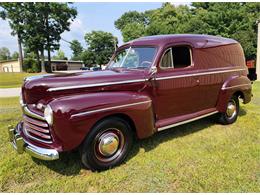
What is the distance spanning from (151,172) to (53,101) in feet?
5.74

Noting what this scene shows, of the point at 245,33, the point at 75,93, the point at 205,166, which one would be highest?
the point at 245,33

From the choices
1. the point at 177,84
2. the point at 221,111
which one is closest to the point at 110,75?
the point at 177,84

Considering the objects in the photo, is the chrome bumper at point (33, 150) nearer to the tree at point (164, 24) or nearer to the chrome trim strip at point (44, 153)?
the chrome trim strip at point (44, 153)

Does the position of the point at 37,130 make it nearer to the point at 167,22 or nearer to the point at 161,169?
the point at 161,169

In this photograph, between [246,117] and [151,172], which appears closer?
[151,172]

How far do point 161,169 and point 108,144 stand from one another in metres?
0.89

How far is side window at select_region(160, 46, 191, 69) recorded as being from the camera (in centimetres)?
441

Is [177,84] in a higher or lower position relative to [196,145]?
higher

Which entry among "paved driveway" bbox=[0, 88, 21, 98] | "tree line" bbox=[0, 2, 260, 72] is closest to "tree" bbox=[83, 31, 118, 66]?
"tree line" bbox=[0, 2, 260, 72]

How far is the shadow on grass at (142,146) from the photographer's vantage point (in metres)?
3.71

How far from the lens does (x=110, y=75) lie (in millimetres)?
3885

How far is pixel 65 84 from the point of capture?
3.45 meters

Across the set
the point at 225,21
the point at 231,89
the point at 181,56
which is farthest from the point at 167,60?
the point at 225,21

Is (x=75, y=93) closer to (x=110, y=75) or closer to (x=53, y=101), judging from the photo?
(x=53, y=101)
